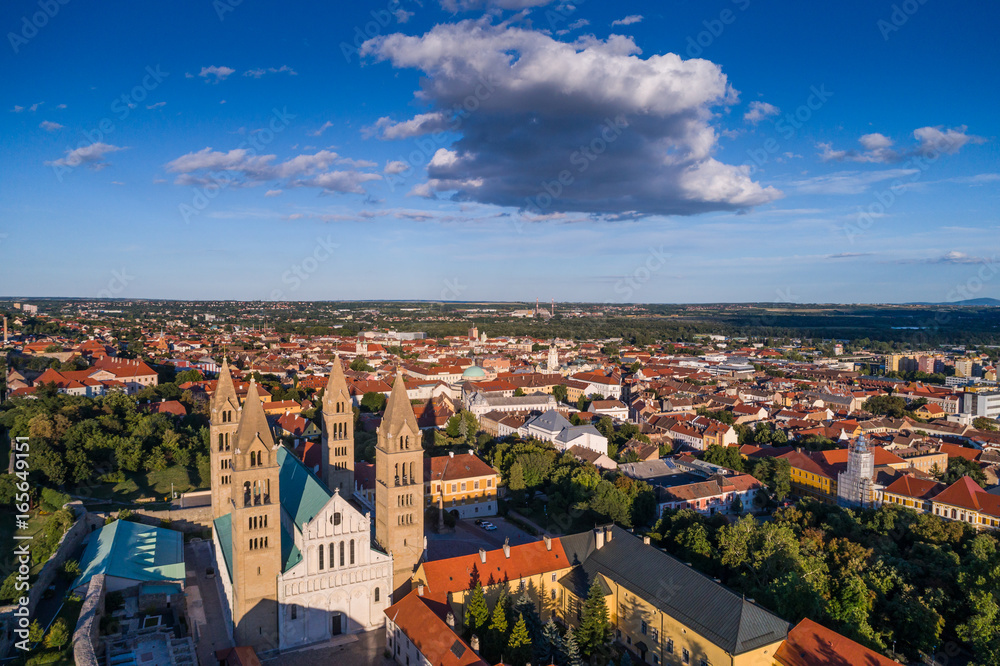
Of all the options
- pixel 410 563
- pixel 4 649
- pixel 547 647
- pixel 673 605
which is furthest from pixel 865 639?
pixel 4 649

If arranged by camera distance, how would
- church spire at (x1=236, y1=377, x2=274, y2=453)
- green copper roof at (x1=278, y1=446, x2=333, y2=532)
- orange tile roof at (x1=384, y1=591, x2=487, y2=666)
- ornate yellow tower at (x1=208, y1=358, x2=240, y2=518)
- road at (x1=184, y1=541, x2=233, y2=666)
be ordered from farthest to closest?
1. ornate yellow tower at (x1=208, y1=358, x2=240, y2=518)
2. green copper roof at (x1=278, y1=446, x2=333, y2=532)
3. road at (x1=184, y1=541, x2=233, y2=666)
4. church spire at (x1=236, y1=377, x2=274, y2=453)
5. orange tile roof at (x1=384, y1=591, x2=487, y2=666)

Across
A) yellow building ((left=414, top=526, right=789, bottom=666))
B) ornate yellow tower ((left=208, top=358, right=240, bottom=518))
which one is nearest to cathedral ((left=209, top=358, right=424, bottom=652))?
yellow building ((left=414, top=526, right=789, bottom=666))

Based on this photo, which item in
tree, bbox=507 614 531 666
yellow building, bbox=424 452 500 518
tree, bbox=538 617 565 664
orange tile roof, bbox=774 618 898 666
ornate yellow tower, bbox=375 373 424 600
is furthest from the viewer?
yellow building, bbox=424 452 500 518

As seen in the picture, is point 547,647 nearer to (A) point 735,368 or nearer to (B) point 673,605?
(B) point 673,605

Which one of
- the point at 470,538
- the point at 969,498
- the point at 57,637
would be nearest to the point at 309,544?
the point at 57,637

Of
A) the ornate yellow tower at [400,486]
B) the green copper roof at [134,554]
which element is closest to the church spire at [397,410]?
the ornate yellow tower at [400,486]

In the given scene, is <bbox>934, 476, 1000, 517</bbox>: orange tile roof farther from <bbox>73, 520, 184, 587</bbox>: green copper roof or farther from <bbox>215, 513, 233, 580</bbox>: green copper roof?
<bbox>73, 520, 184, 587</bbox>: green copper roof
